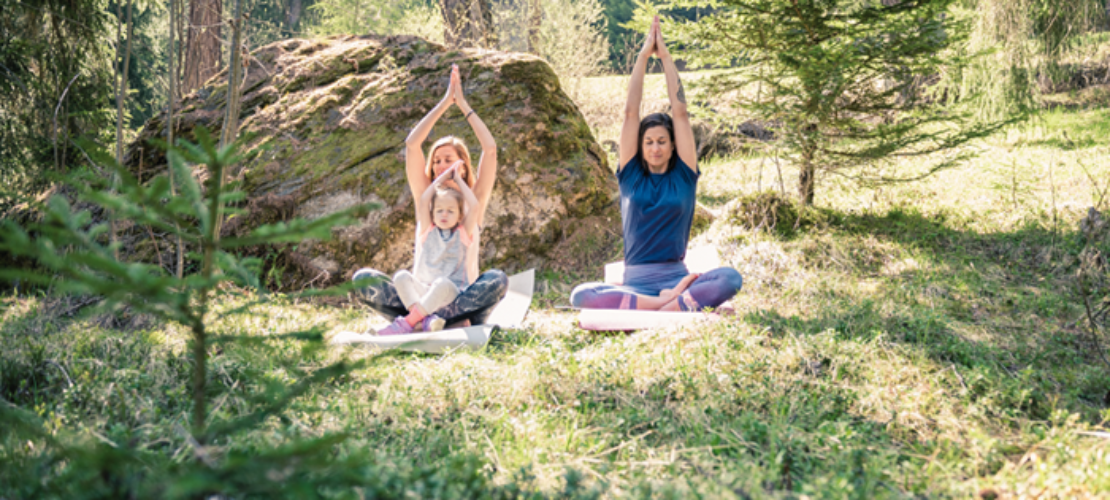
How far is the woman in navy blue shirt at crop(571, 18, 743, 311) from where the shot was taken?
361 centimetres

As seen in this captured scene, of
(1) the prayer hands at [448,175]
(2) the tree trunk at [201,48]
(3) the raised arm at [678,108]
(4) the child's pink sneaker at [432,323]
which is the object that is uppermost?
(2) the tree trunk at [201,48]

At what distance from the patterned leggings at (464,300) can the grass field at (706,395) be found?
0.92 feet

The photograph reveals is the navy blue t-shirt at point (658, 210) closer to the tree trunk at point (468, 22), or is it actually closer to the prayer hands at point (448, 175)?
the prayer hands at point (448, 175)

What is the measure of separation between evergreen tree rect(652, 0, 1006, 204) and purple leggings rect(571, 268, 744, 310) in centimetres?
193

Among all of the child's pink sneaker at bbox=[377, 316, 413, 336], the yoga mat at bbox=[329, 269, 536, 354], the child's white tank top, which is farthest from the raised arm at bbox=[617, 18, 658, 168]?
the child's pink sneaker at bbox=[377, 316, 413, 336]

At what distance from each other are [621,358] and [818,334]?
924mm

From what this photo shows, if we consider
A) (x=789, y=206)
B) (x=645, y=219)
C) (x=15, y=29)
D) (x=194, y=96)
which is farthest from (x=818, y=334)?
(x=15, y=29)

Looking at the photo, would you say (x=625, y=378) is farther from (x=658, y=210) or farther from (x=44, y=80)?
(x=44, y=80)

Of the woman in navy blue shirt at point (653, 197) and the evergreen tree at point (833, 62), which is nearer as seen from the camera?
the woman in navy blue shirt at point (653, 197)

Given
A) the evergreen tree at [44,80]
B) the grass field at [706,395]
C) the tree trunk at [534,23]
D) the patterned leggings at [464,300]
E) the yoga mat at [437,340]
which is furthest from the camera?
the tree trunk at [534,23]

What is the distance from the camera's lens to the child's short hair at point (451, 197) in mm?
3697

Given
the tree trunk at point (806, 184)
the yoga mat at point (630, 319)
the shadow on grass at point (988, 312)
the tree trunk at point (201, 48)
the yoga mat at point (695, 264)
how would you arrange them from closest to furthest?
the shadow on grass at point (988, 312) < the yoga mat at point (630, 319) < the yoga mat at point (695, 264) < the tree trunk at point (806, 184) < the tree trunk at point (201, 48)

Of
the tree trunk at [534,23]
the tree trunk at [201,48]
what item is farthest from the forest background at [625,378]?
the tree trunk at [534,23]

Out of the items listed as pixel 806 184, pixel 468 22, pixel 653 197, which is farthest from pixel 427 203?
pixel 468 22
